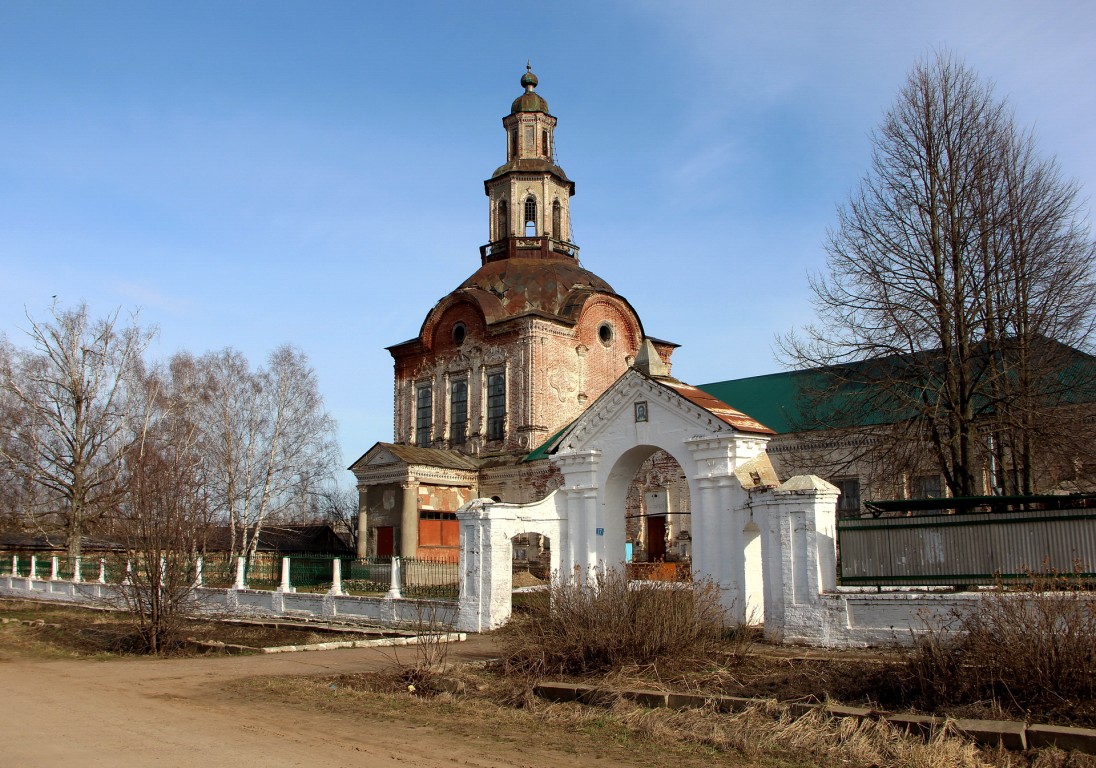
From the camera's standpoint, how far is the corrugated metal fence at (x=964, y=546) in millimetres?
10914

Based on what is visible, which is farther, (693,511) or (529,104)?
(529,104)

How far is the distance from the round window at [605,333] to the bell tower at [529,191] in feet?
13.2

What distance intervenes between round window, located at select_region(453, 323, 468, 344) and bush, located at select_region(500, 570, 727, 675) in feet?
76.5

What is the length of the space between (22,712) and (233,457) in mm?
26701

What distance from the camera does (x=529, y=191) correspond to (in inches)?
1428

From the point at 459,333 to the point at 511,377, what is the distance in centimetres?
336

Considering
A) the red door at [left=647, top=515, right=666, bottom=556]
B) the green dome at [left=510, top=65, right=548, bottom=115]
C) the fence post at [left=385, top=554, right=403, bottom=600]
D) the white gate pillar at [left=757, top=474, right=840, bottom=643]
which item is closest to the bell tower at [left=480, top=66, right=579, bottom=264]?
the green dome at [left=510, top=65, right=548, bottom=115]

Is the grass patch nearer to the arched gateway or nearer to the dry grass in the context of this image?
the arched gateway

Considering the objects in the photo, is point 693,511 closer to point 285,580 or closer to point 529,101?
point 285,580

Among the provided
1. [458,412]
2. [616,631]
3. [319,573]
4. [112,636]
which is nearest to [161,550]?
[112,636]

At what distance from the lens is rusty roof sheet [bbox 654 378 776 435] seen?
1390cm

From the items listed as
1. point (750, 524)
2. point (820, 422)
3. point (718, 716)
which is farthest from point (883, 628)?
point (820, 422)

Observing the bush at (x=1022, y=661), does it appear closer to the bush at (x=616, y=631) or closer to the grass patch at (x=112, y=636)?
the bush at (x=616, y=631)

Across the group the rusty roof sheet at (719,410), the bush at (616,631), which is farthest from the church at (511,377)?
the bush at (616,631)
